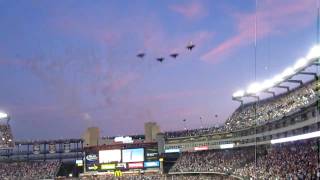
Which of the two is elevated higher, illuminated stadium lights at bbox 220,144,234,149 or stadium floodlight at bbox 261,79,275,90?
stadium floodlight at bbox 261,79,275,90

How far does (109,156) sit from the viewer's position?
97.8 metres

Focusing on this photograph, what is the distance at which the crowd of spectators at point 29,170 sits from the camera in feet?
345

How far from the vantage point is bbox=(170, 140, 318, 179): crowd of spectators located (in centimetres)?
5047

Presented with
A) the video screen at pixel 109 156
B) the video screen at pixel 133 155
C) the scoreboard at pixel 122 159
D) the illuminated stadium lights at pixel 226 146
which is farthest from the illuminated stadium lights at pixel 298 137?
the video screen at pixel 109 156

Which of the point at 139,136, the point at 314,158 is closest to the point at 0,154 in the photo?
the point at 139,136

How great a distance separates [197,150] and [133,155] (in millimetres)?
12754

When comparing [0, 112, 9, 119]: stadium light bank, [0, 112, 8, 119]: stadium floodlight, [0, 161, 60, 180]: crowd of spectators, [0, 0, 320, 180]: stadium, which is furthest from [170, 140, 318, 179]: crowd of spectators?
[0, 112, 8, 119]: stadium floodlight

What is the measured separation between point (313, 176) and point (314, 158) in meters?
7.00

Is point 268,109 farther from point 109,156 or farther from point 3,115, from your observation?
point 3,115

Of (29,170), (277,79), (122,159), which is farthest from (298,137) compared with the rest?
(29,170)

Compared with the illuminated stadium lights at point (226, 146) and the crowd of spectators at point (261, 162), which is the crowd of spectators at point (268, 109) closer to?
the illuminated stadium lights at point (226, 146)

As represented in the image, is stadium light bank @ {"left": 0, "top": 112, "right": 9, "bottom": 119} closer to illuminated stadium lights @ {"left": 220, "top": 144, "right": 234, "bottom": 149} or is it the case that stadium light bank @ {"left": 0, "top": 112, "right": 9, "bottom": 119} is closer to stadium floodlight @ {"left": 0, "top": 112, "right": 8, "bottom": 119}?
stadium floodlight @ {"left": 0, "top": 112, "right": 8, "bottom": 119}

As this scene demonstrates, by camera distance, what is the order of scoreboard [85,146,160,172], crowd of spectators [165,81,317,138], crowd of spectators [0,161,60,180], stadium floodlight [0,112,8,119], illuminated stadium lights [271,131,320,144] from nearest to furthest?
illuminated stadium lights [271,131,320,144] → crowd of spectators [165,81,317,138] → stadium floodlight [0,112,8,119] → scoreboard [85,146,160,172] → crowd of spectators [0,161,60,180]

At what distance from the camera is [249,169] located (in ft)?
222
